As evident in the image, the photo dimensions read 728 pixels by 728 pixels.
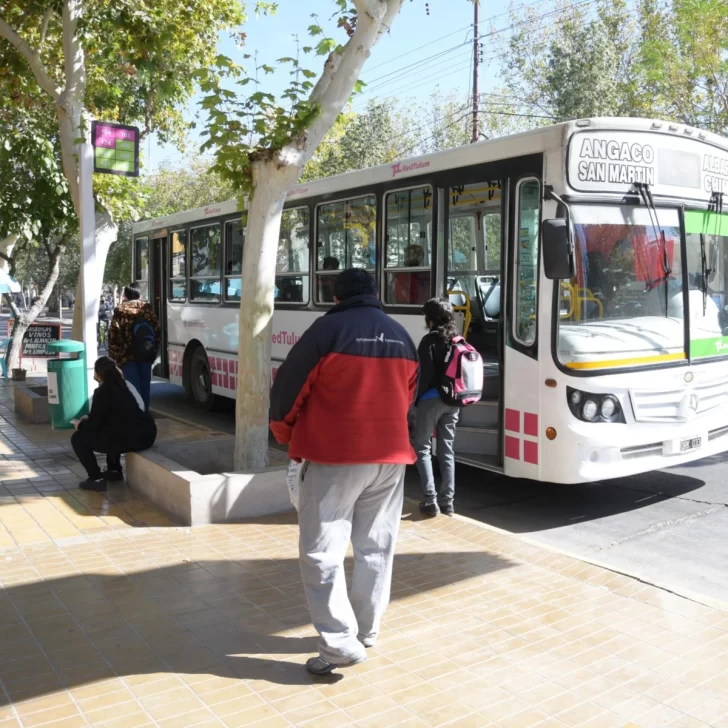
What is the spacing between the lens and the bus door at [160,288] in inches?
565

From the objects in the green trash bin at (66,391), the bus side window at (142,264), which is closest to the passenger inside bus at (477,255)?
the green trash bin at (66,391)

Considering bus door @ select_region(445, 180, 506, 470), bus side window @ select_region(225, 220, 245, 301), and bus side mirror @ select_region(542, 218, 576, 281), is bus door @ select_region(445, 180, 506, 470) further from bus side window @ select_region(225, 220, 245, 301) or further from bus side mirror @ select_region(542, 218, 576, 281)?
bus side window @ select_region(225, 220, 245, 301)

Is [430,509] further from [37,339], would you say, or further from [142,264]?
[37,339]

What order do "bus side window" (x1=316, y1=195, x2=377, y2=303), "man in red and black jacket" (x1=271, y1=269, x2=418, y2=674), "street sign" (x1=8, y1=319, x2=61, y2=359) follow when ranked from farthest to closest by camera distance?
1. "street sign" (x1=8, y1=319, x2=61, y2=359)
2. "bus side window" (x1=316, y1=195, x2=377, y2=303)
3. "man in red and black jacket" (x1=271, y1=269, x2=418, y2=674)

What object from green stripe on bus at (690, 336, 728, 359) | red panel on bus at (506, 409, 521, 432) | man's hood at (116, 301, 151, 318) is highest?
man's hood at (116, 301, 151, 318)

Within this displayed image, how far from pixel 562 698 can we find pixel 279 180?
4611 mm

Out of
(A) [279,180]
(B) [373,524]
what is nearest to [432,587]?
(B) [373,524]

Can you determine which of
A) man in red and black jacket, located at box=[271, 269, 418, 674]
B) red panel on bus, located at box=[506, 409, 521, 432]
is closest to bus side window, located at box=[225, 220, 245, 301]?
red panel on bus, located at box=[506, 409, 521, 432]

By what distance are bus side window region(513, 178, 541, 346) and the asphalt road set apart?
5.14 ft

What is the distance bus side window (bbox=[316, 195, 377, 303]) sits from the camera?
9062mm

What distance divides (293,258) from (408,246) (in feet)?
7.98

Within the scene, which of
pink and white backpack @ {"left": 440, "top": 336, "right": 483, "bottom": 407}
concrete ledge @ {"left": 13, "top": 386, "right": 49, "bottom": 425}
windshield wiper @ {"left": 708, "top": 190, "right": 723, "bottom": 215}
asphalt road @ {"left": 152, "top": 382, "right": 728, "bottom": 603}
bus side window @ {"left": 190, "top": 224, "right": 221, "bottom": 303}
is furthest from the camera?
bus side window @ {"left": 190, "top": 224, "right": 221, "bottom": 303}

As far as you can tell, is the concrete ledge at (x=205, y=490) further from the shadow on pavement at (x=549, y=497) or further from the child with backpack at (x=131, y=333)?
the child with backpack at (x=131, y=333)

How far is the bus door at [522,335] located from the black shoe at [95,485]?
3.57m
